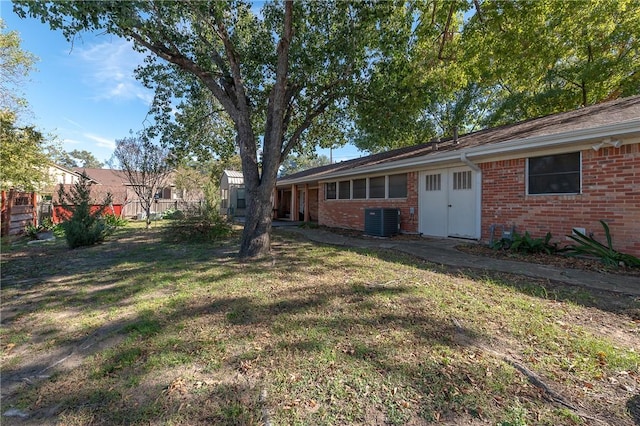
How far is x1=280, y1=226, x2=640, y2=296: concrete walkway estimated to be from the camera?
14.2 ft

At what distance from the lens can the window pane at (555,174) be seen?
6.14 metres

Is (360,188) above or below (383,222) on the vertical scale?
above

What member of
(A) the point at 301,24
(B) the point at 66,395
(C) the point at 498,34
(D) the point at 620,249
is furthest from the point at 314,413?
(C) the point at 498,34

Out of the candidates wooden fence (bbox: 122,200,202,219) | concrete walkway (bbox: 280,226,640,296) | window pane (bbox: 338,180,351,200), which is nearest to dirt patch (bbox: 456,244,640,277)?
concrete walkway (bbox: 280,226,640,296)

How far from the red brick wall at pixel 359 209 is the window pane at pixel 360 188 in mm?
258

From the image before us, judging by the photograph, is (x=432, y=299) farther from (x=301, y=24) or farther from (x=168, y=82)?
(x=168, y=82)

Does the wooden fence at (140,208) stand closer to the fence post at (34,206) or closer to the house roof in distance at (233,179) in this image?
the house roof in distance at (233,179)

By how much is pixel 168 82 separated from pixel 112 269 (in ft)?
19.1

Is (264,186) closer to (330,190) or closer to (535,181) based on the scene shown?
(535,181)

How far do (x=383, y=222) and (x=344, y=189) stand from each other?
3.87 meters

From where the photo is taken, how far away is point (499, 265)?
5.55 metres

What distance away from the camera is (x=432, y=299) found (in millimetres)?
3748

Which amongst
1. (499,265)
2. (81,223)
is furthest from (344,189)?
(81,223)

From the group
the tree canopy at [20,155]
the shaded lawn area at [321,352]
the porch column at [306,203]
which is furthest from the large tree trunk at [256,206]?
the porch column at [306,203]
